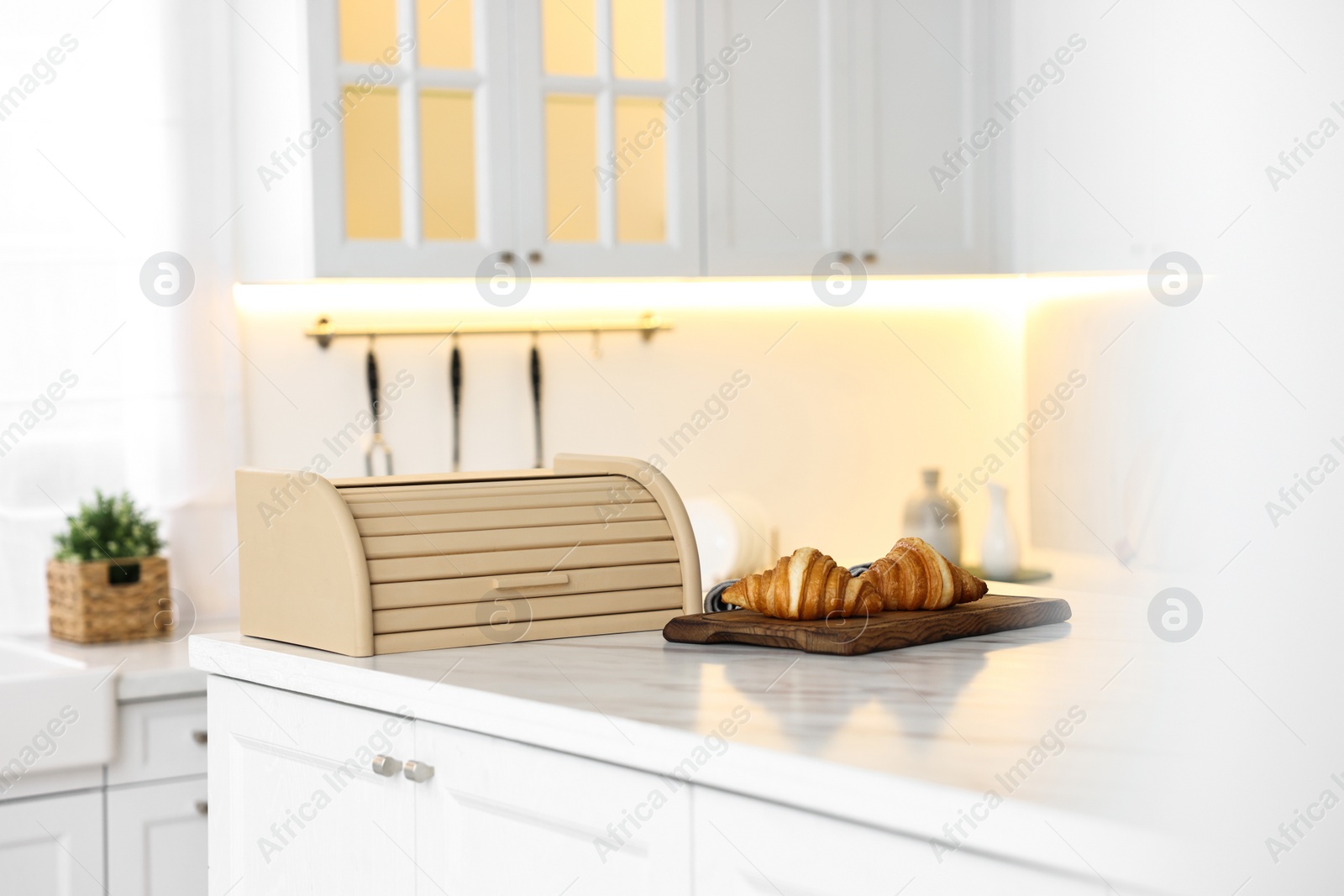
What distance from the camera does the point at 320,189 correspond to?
1931mm

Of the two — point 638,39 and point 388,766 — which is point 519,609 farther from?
point 638,39

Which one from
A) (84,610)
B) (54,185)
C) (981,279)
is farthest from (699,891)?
(981,279)

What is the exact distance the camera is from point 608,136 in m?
2.16

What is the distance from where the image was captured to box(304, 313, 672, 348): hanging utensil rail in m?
2.22

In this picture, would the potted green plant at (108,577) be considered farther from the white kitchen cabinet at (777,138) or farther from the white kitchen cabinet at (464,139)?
the white kitchen cabinet at (777,138)

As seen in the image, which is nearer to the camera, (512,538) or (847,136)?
(512,538)

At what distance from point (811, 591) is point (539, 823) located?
0.35 metres

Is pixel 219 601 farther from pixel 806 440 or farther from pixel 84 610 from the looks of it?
pixel 806 440

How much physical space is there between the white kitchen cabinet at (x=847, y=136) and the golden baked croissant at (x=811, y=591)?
1152mm

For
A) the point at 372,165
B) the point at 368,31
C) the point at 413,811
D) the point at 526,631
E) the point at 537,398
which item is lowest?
the point at 413,811

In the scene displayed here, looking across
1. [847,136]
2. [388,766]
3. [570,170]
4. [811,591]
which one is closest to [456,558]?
[388,766]

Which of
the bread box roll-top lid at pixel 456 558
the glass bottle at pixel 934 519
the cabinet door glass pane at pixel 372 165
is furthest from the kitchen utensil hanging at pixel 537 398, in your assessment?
the bread box roll-top lid at pixel 456 558

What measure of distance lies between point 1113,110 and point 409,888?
0.83 metres

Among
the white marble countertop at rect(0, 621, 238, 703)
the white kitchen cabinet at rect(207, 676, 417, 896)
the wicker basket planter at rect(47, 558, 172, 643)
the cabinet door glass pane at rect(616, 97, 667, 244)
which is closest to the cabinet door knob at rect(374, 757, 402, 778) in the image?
the white kitchen cabinet at rect(207, 676, 417, 896)
